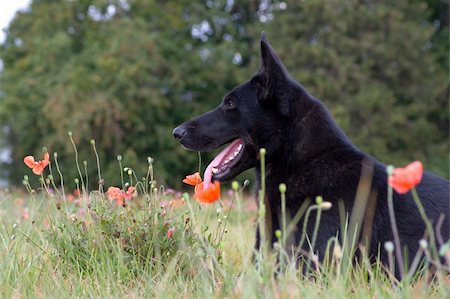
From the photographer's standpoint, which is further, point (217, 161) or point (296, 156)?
point (217, 161)

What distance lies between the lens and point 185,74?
2548 centimetres

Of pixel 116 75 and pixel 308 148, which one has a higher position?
pixel 308 148

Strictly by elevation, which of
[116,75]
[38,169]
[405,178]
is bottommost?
[116,75]

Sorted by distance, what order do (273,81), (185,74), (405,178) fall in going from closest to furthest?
(405,178), (273,81), (185,74)

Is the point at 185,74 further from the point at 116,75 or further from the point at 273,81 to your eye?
the point at 273,81

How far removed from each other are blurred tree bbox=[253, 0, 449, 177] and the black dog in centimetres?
1966

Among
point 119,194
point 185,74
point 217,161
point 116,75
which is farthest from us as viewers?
point 185,74

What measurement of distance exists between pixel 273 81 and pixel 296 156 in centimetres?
44

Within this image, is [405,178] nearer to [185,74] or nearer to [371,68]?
[185,74]

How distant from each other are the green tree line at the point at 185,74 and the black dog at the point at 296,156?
1880 centimetres

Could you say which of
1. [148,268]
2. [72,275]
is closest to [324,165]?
[148,268]

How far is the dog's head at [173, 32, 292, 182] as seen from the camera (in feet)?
12.8

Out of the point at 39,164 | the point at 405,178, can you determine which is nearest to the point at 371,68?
the point at 39,164

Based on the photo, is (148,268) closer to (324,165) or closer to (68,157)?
(324,165)
